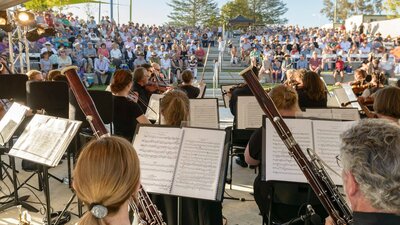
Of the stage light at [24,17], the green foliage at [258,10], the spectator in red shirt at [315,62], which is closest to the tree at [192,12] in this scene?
the green foliage at [258,10]

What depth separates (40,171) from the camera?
4.86 meters

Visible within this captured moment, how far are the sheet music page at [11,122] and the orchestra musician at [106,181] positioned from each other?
8.97 feet

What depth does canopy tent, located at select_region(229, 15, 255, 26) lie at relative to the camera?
33500mm

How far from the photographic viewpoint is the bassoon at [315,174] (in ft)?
7.57

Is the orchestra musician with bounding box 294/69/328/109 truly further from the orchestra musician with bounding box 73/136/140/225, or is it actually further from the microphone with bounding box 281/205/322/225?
the orchestra musician with bounding box 73/136/140/225

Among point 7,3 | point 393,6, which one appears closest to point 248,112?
point 7,3

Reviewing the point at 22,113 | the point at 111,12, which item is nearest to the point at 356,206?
the point at 22,113

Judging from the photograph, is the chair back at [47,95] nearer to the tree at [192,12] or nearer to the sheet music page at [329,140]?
the sheet music page at [329,140]

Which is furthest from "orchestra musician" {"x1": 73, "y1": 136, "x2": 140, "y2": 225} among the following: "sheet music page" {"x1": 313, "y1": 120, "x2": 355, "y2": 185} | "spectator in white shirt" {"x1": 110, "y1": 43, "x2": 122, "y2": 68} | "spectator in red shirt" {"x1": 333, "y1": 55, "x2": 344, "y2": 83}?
"spectator in red shirt" {"x1": 333, "y1": 55, "x2": 344, "y2": 83}

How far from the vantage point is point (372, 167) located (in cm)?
141

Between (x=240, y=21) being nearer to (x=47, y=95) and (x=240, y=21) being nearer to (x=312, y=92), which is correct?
(x=312, y=92)

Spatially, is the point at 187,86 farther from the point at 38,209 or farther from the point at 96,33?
the point at 96,33

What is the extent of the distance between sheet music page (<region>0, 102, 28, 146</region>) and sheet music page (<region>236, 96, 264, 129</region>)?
8.45 feet

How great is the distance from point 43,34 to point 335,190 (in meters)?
7.50
